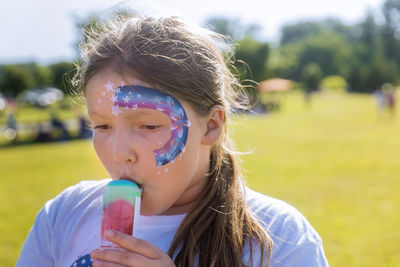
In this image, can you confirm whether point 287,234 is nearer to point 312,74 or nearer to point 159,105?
point 159,105

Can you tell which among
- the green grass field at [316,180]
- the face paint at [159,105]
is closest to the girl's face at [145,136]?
the face paint at [159,105]

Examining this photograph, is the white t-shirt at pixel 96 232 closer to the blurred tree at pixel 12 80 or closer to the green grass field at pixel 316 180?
the green grass field at pixel 316 180

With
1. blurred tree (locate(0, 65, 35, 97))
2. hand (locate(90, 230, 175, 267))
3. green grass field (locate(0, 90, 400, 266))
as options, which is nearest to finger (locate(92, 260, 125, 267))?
hand (locate(90, 230, 175, 267))

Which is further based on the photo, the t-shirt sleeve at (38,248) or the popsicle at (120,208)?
the t-shirt sleeve at (38,248)

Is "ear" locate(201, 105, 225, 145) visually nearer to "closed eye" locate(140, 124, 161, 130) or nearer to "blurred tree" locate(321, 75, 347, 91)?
"closed eye" locate(140, 124, 161, 130)

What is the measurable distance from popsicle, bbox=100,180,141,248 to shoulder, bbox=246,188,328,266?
0.55m

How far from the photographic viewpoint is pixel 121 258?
138 cm

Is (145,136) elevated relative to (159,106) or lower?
lower

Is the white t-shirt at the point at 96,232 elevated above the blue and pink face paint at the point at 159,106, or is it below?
below

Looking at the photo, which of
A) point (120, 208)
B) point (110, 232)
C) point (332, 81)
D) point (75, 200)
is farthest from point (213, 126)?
point (332, 81)

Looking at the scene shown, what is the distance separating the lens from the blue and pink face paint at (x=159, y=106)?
5.25 feet

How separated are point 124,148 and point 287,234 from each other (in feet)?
2.51

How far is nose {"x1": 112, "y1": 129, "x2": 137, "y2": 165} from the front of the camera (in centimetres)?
155

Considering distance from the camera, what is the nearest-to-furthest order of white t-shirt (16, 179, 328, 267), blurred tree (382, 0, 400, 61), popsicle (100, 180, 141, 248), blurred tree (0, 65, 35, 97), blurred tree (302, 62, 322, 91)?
popsicle (100, 180, 141, 248), white t-shirt (16, 179, 328, 267), blurred tree (302, 62, 322, 91), blurred tree (382, 0, 400, 61), blurred tree (0, 65, 35, 97)
